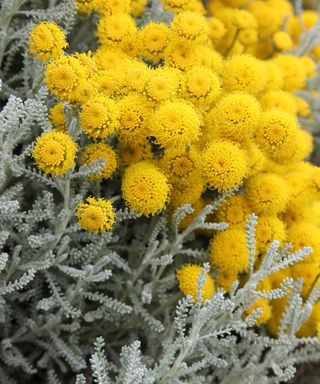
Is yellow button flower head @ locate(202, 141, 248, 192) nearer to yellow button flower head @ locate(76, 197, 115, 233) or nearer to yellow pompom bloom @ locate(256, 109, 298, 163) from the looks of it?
yellow pompom bloom @ locate(256, 109, 298, 163)

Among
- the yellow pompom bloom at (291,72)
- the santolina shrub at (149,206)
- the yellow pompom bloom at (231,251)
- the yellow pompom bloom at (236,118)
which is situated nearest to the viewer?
the santolina shrub at (149,206)

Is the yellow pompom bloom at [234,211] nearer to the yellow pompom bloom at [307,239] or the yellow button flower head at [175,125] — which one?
the yellow pompom bloom at [307,239]

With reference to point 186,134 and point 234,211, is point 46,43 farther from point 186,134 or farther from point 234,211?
point 234,211

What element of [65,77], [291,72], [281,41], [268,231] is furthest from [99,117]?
[281,41]

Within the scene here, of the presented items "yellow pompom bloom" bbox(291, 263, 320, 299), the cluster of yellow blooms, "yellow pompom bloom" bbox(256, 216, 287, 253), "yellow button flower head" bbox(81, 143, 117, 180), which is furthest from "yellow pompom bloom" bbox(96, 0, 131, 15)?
"yellow pompom bloom" bbox(291, 263, 320, 299)

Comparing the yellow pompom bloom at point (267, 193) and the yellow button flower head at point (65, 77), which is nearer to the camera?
the yellow button flower head at point (65, 77)

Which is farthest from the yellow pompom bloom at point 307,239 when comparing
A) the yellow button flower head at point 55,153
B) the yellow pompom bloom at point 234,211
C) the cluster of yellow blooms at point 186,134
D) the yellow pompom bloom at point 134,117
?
the yellow button flower head at point 55,153

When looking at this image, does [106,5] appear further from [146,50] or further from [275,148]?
[275,148]
